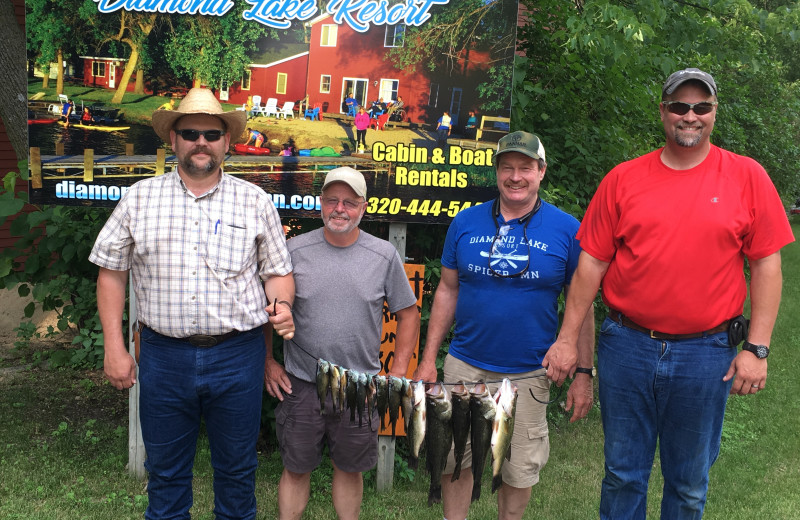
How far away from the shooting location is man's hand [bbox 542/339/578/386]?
3.50 meters

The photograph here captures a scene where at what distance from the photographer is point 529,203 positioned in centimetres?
371

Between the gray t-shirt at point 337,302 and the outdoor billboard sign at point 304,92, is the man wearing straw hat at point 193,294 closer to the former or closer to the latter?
the gray t-shirt at point 337,302

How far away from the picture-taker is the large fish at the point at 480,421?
3.21 metres

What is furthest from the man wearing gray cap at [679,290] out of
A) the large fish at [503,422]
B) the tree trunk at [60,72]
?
the tree trunk at [60,72]

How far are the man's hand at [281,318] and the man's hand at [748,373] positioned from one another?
1988 mm

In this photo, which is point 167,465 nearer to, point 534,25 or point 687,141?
point 687,141

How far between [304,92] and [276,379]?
1933 millimetres

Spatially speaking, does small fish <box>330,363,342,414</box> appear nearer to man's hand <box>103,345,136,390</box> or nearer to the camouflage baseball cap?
man's hand <box>103,345,136,390</box>

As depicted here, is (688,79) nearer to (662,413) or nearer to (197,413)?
(662,413)

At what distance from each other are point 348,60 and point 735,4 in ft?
10.7

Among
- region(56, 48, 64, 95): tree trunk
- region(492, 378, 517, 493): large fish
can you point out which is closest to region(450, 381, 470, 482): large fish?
region(492, 378, 517, 493): large fish

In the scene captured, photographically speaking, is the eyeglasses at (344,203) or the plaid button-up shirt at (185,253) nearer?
the plaid button-up shirt at (185,253)

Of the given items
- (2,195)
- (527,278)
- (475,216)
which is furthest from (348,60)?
(2,195)

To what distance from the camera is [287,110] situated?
476 centimetres
